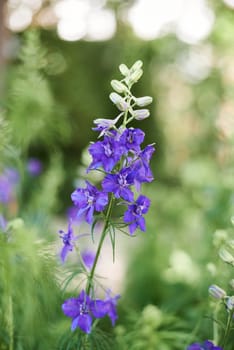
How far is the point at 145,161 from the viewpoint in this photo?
1041mm

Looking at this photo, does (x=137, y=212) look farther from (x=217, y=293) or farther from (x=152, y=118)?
(x=152, y=118)

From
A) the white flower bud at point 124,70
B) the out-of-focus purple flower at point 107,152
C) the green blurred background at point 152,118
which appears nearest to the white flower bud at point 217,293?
the green blurred background at point 152,118

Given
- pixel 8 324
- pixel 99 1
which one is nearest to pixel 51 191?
pixel 8 324

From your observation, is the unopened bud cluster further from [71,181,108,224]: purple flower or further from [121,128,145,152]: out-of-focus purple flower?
[71,181,108,224]: purple flower

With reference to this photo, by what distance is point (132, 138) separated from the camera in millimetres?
1025

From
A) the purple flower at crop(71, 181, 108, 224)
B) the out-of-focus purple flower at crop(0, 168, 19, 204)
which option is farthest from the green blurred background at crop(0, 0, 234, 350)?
the purple flower at crop(71, 181, 108, 224)

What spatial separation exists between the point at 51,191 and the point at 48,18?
290 centimetres

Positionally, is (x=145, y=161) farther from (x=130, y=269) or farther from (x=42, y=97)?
(x=130, y=269)

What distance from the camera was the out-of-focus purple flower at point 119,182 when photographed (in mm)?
1020

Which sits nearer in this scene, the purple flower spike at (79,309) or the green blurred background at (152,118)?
the purple flower spike at (79,309)

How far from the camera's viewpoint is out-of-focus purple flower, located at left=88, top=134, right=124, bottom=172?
3.33 feet

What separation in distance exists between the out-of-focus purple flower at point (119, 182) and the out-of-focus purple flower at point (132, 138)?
0.15 feet

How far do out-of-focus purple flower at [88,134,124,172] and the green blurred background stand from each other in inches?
12.8

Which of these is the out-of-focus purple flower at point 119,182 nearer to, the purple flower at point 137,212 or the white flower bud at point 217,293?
the purple flower at point 137,212
